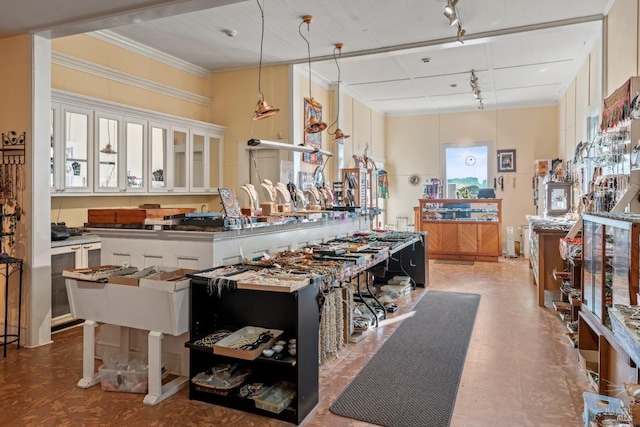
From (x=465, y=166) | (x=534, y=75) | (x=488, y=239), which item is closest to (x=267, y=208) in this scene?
(x=488, y=239)

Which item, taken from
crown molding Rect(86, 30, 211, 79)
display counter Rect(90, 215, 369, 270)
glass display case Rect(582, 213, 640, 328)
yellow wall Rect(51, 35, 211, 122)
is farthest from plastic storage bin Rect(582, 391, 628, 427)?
crown molding Rect(86, 30, 211, 79)

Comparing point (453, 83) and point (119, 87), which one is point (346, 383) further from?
point (453, 83)

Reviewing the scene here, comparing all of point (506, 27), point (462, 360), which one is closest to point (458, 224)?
point (506, 27)

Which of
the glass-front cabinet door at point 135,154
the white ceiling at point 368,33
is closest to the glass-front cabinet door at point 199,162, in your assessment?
the glass-front cabinet door at point 135,154

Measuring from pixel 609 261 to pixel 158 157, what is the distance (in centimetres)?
554

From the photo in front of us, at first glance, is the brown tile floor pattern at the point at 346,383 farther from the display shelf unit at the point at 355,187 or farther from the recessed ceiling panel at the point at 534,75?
the recessed ceiling panel at the point at 534,75

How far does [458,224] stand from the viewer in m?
9.53

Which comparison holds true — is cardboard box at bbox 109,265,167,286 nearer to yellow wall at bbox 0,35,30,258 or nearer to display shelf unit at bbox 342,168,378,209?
yellow wall at bbox 0,35,30,258

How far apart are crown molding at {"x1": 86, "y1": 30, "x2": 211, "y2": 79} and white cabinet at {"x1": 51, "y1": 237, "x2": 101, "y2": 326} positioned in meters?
2.74

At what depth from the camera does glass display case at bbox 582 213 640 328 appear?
2.28m

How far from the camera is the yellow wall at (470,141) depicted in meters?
10.9

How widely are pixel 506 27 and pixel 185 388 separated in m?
5.73

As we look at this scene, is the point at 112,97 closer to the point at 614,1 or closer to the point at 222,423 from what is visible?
the point at 222,423

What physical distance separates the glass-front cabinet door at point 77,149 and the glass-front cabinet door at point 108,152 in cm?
11
